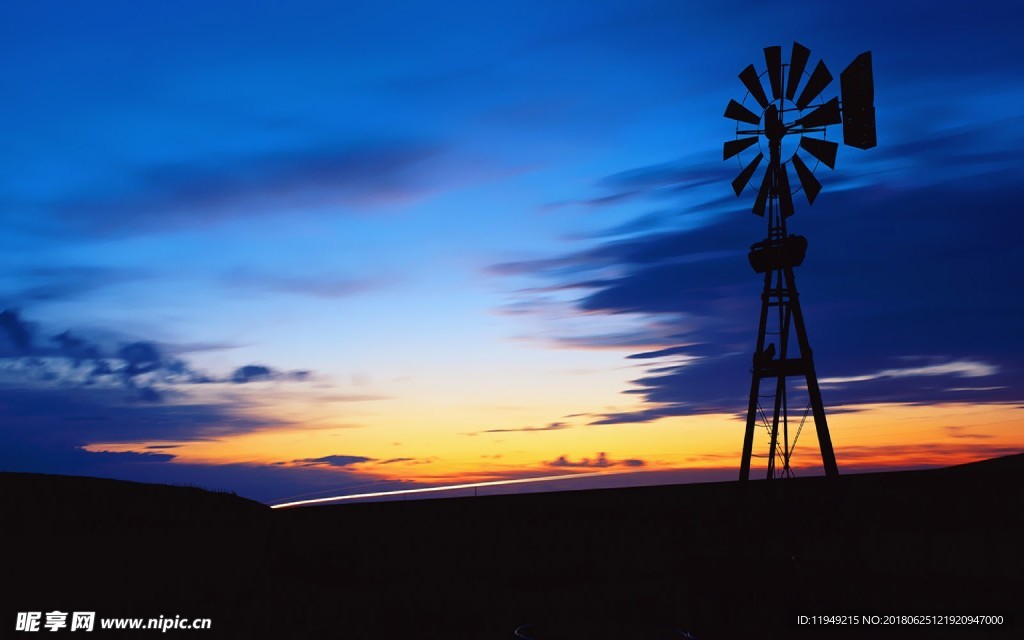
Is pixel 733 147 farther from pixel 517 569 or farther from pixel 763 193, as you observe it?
pixel 517 569

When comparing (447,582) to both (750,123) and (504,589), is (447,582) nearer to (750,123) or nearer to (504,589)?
(504,589)

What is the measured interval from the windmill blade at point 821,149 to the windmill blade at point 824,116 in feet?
1.41

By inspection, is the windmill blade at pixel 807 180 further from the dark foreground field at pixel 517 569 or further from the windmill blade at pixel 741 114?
the dark foreground field at pixel 517 569

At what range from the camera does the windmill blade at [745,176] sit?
1020 inches

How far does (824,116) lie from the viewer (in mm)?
24516

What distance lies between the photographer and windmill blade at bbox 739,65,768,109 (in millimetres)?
25641

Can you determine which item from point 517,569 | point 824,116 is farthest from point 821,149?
point 517,569

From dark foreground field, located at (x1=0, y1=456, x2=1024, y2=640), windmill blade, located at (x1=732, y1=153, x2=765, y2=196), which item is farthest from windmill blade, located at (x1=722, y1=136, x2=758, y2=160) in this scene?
dark foreground field, located at (x1=0, y1=456, x2=1024, y2=640)

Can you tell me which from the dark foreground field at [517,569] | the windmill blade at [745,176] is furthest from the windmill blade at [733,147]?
the dark foreground field at [517,569]

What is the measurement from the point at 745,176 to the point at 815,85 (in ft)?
10.1

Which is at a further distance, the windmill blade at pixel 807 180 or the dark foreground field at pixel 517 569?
the windmill blade at pixel 807 180

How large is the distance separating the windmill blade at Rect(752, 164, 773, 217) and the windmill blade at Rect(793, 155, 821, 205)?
0.74 metres

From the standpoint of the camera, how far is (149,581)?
24609 mm

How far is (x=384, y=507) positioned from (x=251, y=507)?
91.0 feet
